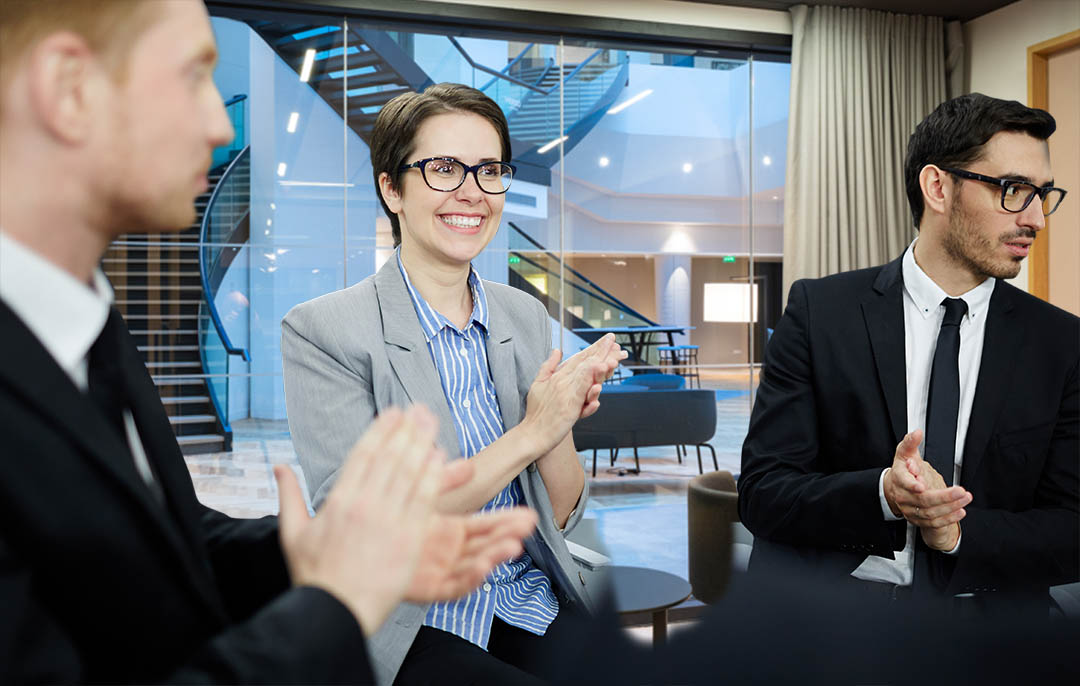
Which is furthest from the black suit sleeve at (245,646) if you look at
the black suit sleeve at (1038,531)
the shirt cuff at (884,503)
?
the black suit sleeve at (1038,531)

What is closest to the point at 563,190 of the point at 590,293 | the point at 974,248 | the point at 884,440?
the point at 590,293

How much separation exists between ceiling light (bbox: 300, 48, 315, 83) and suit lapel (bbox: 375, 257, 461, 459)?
3.35m

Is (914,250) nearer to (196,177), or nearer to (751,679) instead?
(751,679)

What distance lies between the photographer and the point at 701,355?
17.0ft

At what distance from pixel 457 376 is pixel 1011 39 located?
15.2 feet

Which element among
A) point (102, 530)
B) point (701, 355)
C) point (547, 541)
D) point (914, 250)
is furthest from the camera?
point (701, 355)

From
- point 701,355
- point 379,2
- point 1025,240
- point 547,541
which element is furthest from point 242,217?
point 1025,240

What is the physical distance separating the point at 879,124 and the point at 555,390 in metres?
4.33

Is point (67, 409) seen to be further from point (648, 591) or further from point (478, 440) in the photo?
point (648, 591)

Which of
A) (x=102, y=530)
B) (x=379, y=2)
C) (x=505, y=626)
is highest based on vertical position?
(x=379, y=2)

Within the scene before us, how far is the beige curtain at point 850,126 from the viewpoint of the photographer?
4879mm

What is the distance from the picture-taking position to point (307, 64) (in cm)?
459

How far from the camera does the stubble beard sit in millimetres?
1874

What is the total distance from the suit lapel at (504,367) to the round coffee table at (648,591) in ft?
3.07
